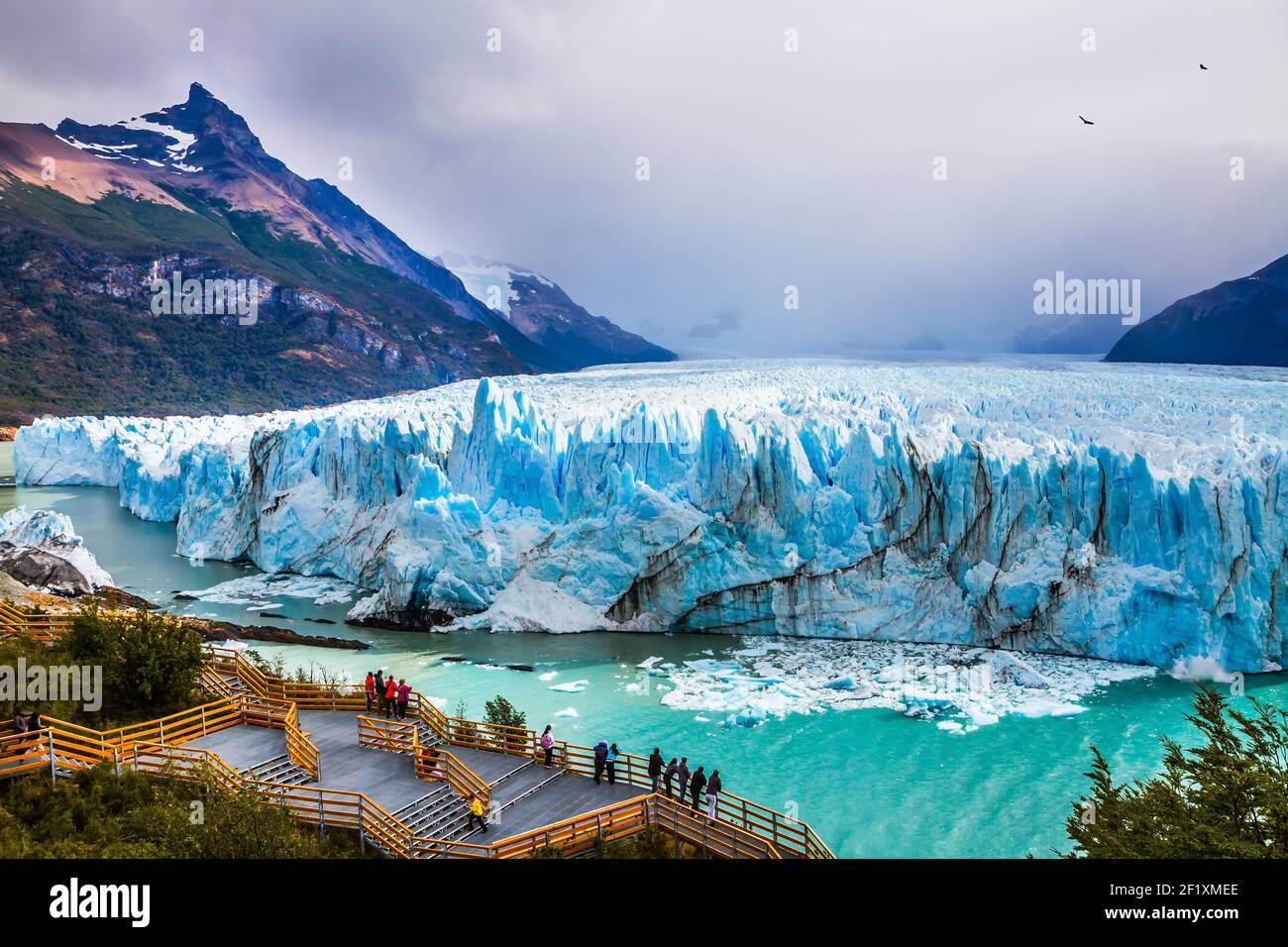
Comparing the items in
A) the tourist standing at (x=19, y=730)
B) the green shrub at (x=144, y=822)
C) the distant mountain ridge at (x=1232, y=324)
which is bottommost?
the green shrub at (x=144, y=822)

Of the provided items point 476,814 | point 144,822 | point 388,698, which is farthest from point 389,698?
point 144,822

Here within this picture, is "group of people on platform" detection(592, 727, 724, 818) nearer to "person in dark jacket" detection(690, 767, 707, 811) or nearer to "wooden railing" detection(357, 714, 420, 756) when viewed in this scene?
"person in dark jacket" detection(690, 767, 707, 811)

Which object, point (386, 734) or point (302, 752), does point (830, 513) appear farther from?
point (302, 752)

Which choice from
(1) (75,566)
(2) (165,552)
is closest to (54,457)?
(2) (165,552)

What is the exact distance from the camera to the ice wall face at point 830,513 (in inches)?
682

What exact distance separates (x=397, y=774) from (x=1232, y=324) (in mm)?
36787

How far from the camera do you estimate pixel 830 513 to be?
20.4m

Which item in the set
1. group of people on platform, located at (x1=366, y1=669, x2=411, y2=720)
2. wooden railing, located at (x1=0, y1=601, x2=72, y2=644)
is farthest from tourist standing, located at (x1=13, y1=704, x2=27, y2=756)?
group of people on platform, located at (x1=366, y1=669, x2=411, y2=720)

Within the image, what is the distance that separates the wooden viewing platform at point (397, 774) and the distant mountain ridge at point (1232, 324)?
33.4m

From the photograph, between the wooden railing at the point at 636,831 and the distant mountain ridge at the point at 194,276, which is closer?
the wooden railing at the point at 636,831

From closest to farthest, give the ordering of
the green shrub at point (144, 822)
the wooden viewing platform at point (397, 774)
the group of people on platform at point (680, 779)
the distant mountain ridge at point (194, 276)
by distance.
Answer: the green shrub at point (144, 822), the wooden viewing platform at point (397, 774), the group of people on platform at point (680, 779), the distant mountain ridge at point (194, 276)

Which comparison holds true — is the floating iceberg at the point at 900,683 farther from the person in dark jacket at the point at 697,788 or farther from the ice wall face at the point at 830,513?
the person in dark jacket at the point at 697,788

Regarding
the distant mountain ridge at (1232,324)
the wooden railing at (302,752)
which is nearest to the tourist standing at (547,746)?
the wooden railing at (302,752)

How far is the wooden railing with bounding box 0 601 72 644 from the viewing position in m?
11.9
